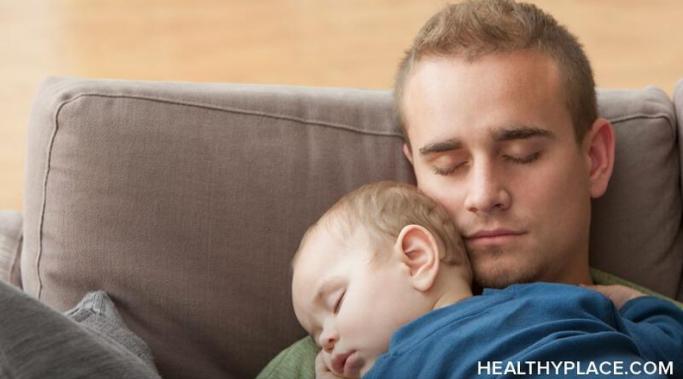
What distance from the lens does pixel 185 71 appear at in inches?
143

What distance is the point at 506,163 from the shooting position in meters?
1.77

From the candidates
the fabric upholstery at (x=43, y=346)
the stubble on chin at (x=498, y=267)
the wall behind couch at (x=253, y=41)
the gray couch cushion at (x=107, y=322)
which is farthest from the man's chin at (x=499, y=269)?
the wall behind couch at (x=253, y=41)

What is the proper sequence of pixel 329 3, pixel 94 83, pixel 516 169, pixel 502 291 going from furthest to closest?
pixel 329 3
pixel 94 83
pixel 516 169
pixel 502 291

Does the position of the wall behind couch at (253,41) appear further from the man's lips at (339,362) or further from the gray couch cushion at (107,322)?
the man's lips at (339,362)

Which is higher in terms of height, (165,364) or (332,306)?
(332,306)

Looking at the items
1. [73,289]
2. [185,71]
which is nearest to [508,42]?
[73,289]

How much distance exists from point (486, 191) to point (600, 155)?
325mm

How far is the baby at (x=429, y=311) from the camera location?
1.48 meters

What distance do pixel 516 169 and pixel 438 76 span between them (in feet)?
0.73

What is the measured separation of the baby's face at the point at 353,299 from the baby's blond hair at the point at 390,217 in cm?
2

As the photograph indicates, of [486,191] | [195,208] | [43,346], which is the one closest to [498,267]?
[486,191]

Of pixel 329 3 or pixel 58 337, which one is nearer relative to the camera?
pixel 58 337

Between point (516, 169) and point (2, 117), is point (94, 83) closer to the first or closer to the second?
point (516, 169)

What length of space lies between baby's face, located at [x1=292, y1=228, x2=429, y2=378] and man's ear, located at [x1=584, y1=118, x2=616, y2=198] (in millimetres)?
483
